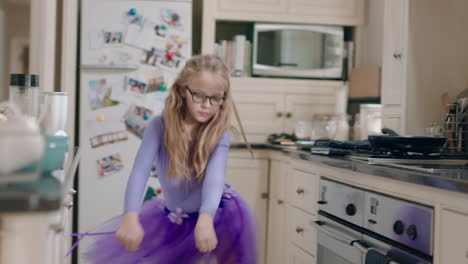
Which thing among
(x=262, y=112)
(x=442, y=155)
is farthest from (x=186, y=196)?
(x=262, y=112)

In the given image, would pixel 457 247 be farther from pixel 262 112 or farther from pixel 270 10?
pixel 270 10

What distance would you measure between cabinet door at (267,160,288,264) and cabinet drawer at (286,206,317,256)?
216mm

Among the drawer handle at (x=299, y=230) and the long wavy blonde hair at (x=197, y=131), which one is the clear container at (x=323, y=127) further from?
the long wavy blonde hair at (x=197, y=131)

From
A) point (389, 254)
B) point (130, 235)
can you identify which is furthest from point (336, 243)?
point (130, 235)

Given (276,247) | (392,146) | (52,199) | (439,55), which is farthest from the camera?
(276,247)

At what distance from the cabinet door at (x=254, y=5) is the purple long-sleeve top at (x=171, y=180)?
2.02 meters

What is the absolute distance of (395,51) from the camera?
2.72 m

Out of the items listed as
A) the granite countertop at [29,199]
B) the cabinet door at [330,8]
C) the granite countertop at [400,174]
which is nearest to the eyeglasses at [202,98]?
the granite countertop at [400,174]

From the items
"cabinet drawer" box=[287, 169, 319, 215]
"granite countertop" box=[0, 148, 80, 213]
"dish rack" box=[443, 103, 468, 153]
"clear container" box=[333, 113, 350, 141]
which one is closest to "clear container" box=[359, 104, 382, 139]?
"clear container" box=[333, 113, 350, 141]

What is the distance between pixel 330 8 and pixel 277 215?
150 cm

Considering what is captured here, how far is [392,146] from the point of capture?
2.08 m

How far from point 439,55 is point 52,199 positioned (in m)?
2.36

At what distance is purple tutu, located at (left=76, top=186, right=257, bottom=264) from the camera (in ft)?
5.54

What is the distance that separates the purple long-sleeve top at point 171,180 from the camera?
157 centimetres
